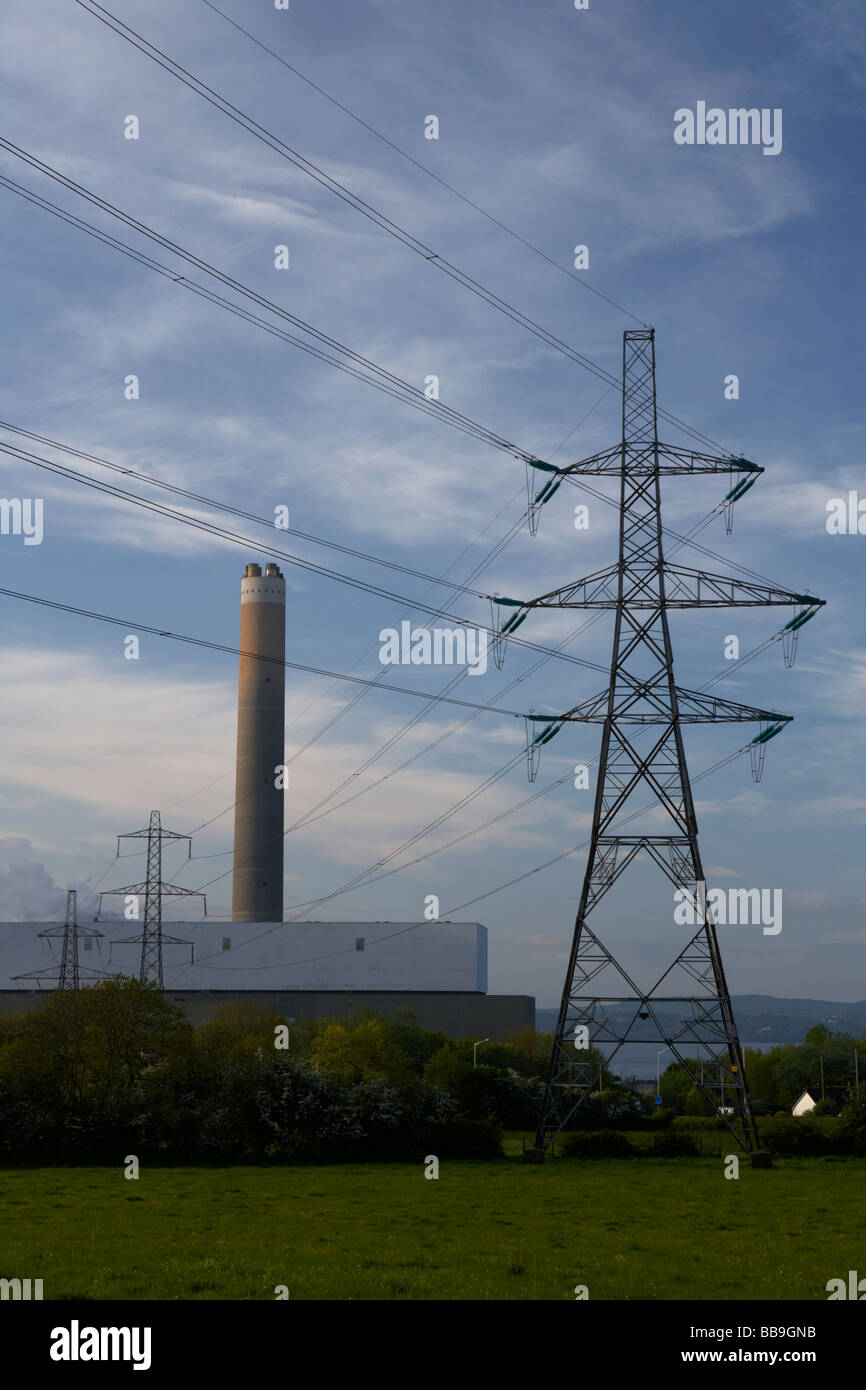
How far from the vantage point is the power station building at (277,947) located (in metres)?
125

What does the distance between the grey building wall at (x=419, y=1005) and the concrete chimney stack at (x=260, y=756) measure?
7.70 metres

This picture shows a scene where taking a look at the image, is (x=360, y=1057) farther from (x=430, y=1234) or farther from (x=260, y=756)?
(x=260, y=756)

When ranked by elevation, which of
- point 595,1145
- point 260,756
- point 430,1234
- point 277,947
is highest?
point 260,756

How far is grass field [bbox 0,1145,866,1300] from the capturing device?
18969 millimetres

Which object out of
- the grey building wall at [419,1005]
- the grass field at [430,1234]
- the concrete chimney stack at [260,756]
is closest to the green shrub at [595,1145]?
the grass field at [430,1234]

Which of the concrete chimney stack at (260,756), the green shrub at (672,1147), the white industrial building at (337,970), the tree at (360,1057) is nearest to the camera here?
the green shrub at (672,1147)

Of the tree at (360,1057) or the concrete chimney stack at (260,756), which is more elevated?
the concrete chimney stack at (260,756)

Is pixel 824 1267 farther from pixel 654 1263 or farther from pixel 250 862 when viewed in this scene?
pixel 250 862

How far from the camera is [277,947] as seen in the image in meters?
128

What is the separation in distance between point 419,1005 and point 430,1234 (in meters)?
103

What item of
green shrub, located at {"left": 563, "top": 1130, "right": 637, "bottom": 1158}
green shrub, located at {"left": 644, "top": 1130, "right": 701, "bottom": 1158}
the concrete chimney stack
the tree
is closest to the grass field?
green shrub, located at {"left": 563, "top": 1130, "right": 637, "bottom": 1158}

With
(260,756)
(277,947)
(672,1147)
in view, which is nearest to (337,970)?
(277,947)

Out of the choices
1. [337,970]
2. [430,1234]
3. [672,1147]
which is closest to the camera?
[430,1234]

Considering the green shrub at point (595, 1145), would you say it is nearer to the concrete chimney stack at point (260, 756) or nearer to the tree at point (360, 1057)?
the tree at point (360, 1057)
